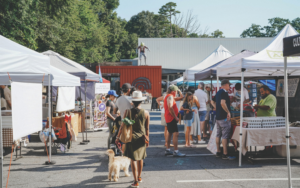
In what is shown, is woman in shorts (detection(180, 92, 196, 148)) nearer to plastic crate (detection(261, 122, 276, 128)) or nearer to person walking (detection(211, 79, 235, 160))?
person walking (detection(211, 79, 235, 160))

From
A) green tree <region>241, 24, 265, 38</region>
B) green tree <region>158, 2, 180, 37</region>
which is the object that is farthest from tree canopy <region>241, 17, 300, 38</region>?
green tree <region>158, 2, 180, 37</region>

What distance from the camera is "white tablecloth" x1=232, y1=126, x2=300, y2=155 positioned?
6.84 m

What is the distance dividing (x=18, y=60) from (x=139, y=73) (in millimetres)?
23239

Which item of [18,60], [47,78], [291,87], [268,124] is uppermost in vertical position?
[18,60]

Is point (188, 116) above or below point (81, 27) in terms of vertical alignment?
below

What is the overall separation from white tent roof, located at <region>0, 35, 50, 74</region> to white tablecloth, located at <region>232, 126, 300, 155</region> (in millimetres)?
4929

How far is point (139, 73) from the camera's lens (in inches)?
1126

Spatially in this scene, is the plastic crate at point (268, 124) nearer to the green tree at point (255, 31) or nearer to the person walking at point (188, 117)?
the person walking at point (188, 117)

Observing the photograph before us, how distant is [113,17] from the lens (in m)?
68.1

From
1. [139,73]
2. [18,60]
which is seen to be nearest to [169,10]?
[139,73]

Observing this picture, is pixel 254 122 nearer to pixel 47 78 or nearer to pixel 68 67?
pixel 47 78

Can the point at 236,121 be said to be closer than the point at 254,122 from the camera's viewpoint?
No

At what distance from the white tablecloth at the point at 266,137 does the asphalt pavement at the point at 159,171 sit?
Answer: 0.51 m

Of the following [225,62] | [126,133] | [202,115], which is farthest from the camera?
[202,115]
